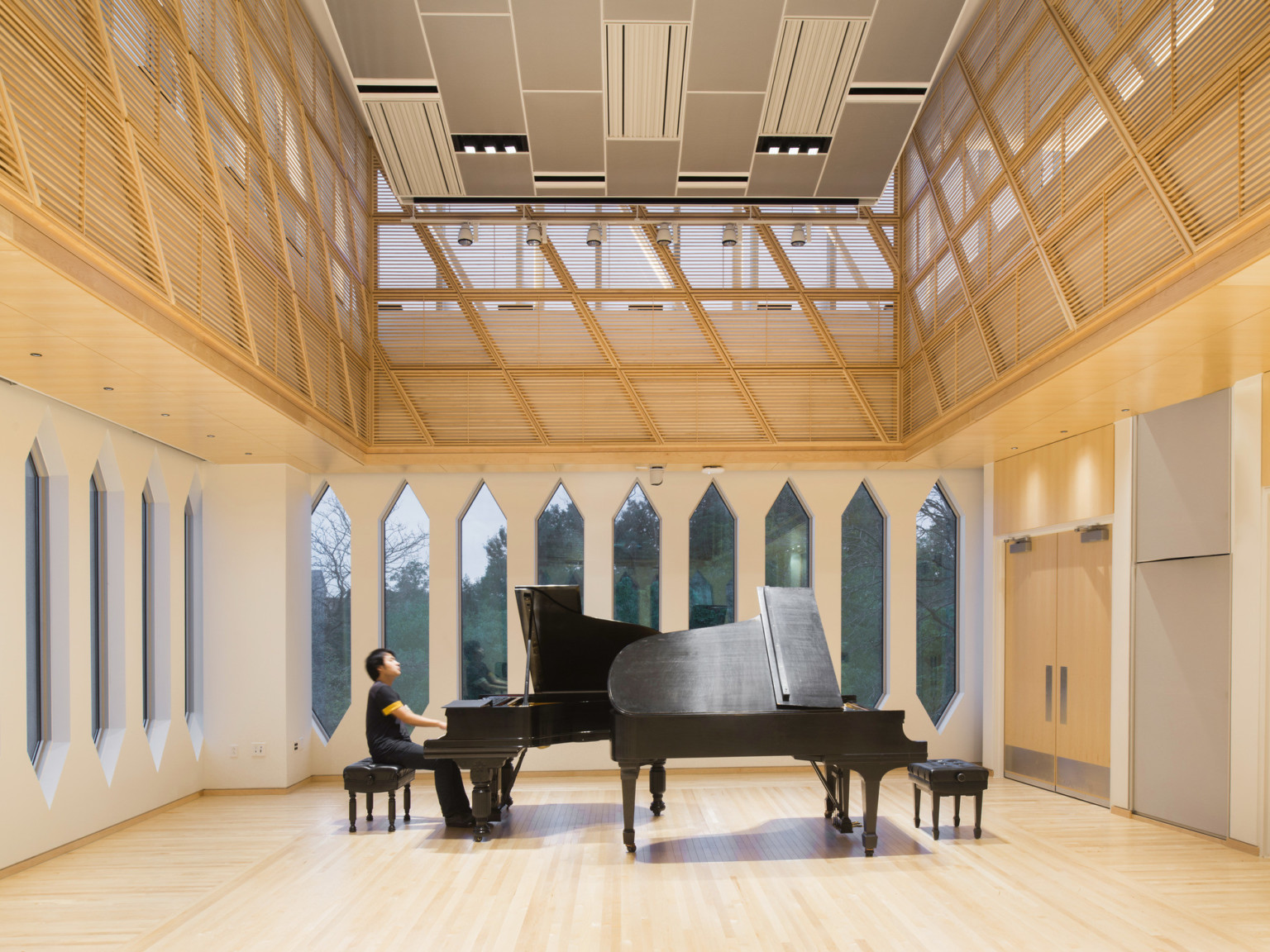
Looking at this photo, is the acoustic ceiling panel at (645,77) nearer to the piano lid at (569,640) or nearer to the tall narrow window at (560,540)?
the piano lid at (569,640)

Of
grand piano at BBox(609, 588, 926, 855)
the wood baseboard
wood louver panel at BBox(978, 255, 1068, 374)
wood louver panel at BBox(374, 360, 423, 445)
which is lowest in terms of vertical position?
the wood baseboard

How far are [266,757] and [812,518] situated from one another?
5907 mm

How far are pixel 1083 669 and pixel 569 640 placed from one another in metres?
4.44

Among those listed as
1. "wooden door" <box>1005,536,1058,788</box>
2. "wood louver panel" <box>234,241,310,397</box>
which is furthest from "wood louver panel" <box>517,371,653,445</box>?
"wooden door" <box>1005,536,1058,788</box>

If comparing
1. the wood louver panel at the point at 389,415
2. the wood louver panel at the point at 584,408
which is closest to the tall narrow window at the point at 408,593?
the wood louver panel at the point at 389,415

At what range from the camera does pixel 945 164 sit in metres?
8.34

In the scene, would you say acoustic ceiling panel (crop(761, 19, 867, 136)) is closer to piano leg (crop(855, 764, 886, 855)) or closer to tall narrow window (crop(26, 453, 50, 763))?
piano leg (crop(855, 764, 886, 855))

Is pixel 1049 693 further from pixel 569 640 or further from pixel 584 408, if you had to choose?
pixel 584 408

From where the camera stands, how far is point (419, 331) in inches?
382

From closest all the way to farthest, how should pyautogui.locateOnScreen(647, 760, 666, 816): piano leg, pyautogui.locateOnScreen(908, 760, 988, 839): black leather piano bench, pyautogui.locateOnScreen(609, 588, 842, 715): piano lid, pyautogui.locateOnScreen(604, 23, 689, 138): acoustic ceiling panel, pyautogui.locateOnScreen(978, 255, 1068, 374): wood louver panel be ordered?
1. pyautogui.locateOnScreen(609, 588, 842, 715): piano lid
2. pyautogui.locateOnScreen(978, 255, 1068, 374): wood louver panel
3. pyautogui.locateOnScreen(604, 23, 689, 138): acoustic ceiling panel
4. pyautogui.locateOnScreen(908, 760, 988, 839): black leather piano bench
5. pyautogui.locateOnScreen(647, 760, 666, 816): piano leg

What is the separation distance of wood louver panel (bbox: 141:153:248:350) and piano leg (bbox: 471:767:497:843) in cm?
331

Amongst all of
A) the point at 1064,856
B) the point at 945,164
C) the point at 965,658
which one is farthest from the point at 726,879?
the point at 945,164

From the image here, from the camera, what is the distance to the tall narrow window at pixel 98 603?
7.50 metres

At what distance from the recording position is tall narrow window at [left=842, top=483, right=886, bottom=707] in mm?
10234
